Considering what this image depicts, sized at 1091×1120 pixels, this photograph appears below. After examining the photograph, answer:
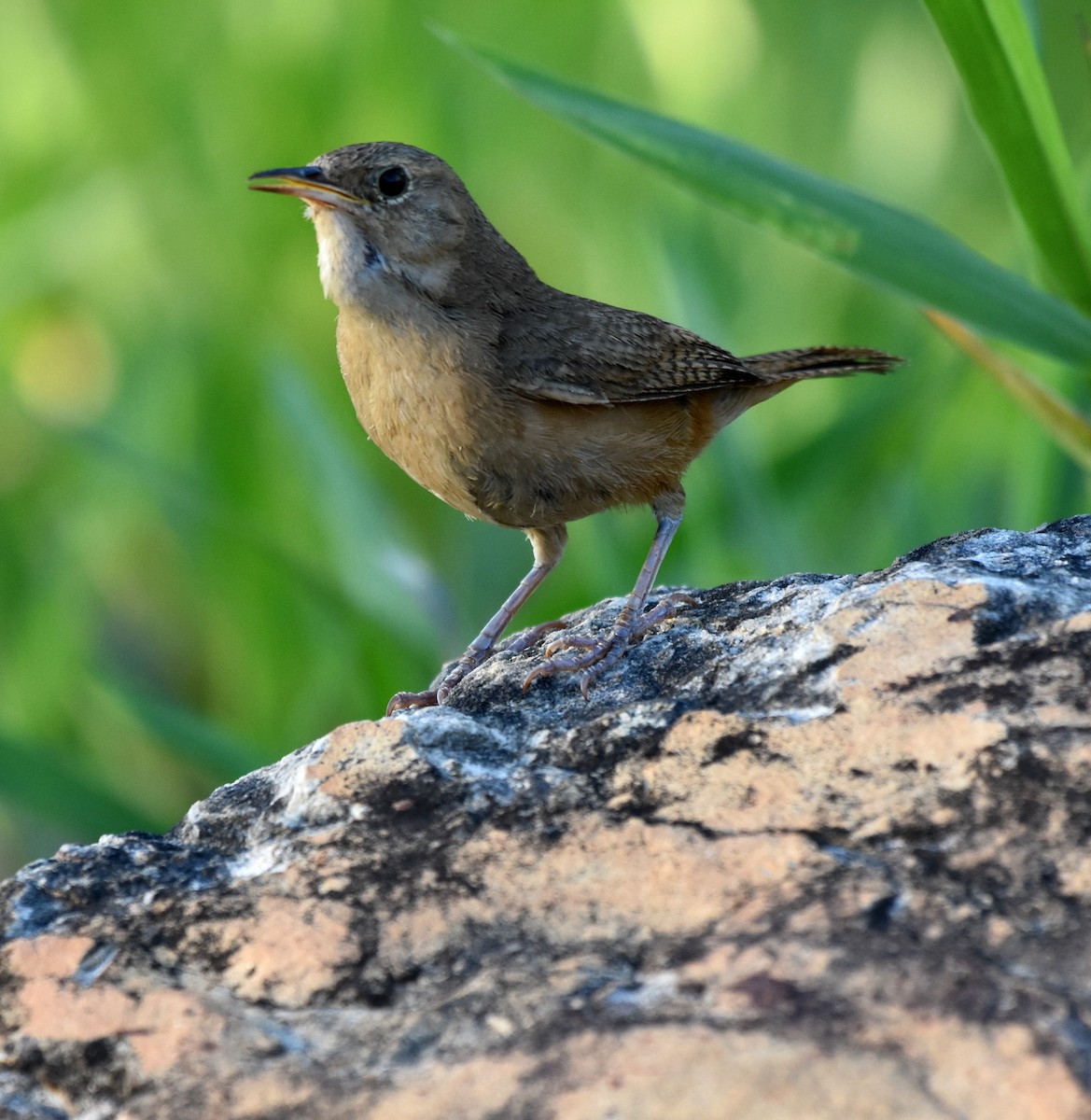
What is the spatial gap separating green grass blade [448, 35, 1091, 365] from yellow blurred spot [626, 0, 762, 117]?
299 cm

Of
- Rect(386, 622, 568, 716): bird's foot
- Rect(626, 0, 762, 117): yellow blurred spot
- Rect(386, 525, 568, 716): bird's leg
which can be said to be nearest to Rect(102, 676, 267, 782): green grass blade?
Rect(386, 525, 568, 716): bird's leg

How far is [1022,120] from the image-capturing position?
131 inches

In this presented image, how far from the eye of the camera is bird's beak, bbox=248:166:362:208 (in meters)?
3.86

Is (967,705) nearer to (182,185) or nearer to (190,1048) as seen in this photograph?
(190,1048)

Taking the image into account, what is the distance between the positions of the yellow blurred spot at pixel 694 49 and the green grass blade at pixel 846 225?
9.81 ft

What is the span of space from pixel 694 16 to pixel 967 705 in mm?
4965

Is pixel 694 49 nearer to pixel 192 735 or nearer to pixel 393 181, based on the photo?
pixel 393 181

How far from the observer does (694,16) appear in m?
6.67

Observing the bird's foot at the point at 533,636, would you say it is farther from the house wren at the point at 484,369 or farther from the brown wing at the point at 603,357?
the brown wing at the point at 603,357

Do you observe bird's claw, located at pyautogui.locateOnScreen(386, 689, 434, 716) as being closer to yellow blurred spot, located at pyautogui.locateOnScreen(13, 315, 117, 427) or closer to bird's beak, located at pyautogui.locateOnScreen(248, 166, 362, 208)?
bird's beak, located at pyautogui.locateOnScreen(248, 166, 362, 208)

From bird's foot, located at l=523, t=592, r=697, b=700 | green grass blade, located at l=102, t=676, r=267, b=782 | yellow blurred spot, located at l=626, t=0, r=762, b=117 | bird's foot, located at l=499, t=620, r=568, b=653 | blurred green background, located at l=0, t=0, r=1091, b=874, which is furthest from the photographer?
yellow blurred spot, located at l=626, t=0, r=762, b=117

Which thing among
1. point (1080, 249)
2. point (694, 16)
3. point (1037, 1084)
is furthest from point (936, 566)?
point (694, 16)

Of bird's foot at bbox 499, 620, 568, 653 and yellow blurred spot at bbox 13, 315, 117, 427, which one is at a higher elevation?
yellow blurred spot at bbox 13, 315, 117, 427

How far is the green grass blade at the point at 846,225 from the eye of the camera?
331 cm
